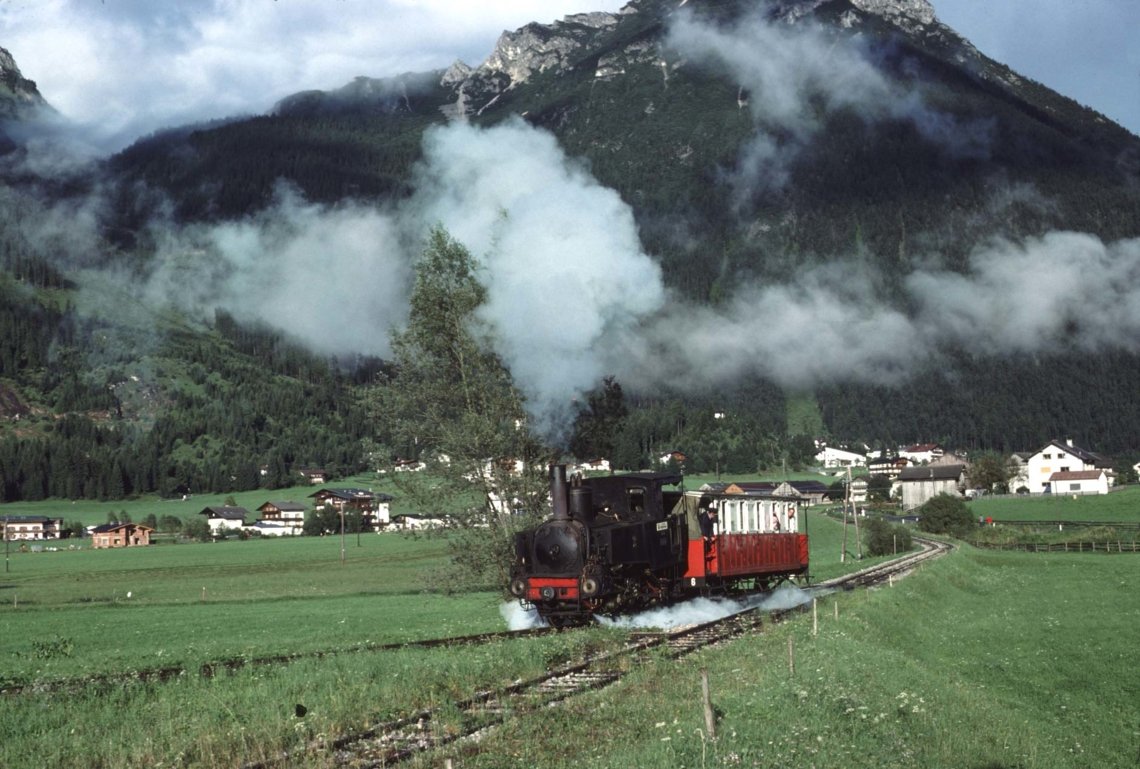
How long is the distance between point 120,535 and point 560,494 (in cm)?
15859

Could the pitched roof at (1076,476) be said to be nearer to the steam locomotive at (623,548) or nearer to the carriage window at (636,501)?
the steam locomotive at (623,548)

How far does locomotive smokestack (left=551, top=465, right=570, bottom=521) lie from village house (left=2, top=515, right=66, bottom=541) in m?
178

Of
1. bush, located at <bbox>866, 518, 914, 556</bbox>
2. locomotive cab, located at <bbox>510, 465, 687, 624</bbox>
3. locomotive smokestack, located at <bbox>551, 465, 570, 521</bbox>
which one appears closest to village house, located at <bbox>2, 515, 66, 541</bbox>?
bush, located at <bbox>866, 518, 914, 556</bbox>

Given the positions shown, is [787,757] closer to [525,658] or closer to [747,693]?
[747,693]

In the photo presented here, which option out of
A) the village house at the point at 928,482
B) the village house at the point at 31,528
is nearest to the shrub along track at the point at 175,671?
the village house at the point at 928,482

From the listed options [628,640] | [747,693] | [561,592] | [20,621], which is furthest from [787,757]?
[20,621]

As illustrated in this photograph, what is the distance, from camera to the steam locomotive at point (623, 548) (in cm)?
3219

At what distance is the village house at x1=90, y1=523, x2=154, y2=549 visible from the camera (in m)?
172

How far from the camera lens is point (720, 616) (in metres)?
39.0

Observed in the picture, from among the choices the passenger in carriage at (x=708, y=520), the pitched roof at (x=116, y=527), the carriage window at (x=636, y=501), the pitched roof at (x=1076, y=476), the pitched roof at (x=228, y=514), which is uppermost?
the carriage window at (x=636, y=501)

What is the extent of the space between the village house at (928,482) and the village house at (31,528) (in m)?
149

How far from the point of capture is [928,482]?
178 m

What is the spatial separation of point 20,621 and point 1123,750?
52099 millimetres

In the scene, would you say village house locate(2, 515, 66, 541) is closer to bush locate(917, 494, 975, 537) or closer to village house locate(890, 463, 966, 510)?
village house locate(890, 463, 966, 510)
